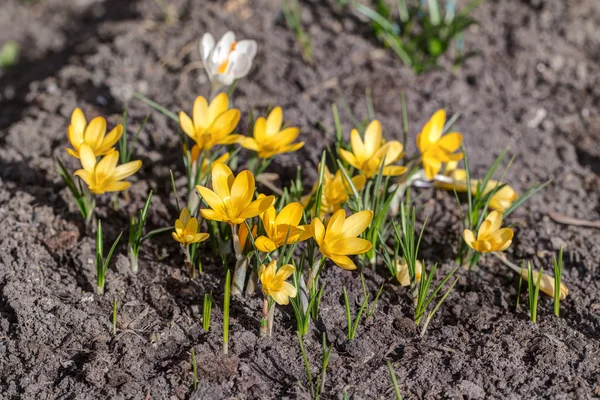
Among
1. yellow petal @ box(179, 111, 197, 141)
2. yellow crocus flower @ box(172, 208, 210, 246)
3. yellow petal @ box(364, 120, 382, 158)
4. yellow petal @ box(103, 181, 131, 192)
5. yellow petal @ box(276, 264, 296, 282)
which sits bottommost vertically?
yellow crocus flower @ box(172, 208, 210, 246)

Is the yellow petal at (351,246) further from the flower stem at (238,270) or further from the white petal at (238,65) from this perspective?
the white petal at (238,65)

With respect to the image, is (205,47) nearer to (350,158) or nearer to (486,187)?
(350,158)

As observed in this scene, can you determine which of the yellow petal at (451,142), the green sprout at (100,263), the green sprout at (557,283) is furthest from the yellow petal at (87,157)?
the green sprout at (557,283)

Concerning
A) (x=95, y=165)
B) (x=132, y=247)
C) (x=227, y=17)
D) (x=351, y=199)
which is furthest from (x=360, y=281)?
(x=227, y=17)

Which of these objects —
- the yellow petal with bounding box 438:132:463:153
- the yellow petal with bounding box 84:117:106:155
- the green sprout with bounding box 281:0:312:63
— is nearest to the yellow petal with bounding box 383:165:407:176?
the yellow petal with bounding box 438:132:463:153

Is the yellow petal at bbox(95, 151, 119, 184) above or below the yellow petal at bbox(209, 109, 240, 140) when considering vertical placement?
below

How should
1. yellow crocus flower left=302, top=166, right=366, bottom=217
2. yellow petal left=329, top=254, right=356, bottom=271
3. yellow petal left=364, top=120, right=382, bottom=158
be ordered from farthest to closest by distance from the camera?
yellow petal left=364, top=120, right=382, bottom=158 < yellow crocus flower left=302, top=166, right=366, bottom=217 < yellow petal left=329, top=254, right=356, bottom=271

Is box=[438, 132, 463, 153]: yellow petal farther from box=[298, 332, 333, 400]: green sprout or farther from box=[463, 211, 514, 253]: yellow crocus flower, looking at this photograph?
box=[298, 332, 333, 400]: green sprout
